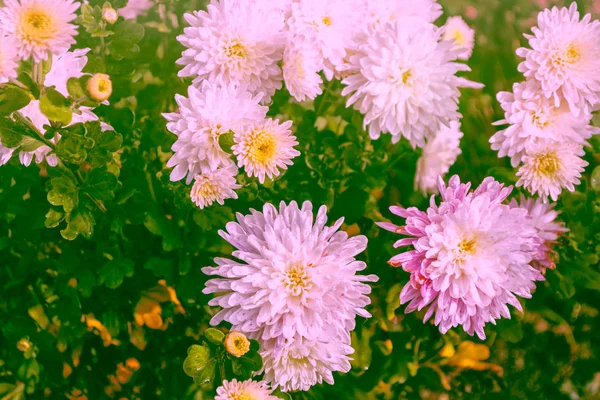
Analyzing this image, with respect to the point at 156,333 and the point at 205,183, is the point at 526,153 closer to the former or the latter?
the point at 205,183

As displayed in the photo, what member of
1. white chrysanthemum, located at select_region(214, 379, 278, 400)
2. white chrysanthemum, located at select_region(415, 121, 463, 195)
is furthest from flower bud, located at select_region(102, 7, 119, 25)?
white chrysanthemum, located at select_region(415, 121, 463, 195)

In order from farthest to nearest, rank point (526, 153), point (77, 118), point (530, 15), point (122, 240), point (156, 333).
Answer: point (530, 15)
point (156, 333)
point (122, 240)
point (526, 153)
point (77, 118)

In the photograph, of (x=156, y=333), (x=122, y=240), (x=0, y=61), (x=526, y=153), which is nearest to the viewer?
(x=0, y=61)

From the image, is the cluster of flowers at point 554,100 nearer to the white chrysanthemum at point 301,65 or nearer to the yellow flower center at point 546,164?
the yellow flower center at point 546,164

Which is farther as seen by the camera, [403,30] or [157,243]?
[157,243]

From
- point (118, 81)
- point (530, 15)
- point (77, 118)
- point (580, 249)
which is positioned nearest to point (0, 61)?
point (77, 118)
